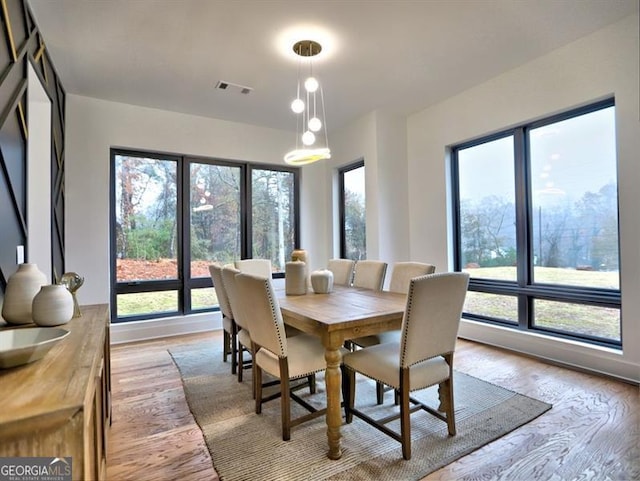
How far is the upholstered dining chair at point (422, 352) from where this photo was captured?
177 centimetres

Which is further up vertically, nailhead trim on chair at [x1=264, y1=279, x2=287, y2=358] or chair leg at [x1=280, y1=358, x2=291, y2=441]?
nailhead trim on chair at [x1=264, y1=279, x2=287, y2=358]

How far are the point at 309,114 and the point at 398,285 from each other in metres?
2.84

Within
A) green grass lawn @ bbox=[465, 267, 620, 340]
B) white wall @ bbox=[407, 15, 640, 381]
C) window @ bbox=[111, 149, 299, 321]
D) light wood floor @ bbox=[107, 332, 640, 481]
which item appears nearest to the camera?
light wood floor @ bbox=[107, 332, 640, 481]

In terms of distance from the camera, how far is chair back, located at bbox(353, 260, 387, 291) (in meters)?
3.23

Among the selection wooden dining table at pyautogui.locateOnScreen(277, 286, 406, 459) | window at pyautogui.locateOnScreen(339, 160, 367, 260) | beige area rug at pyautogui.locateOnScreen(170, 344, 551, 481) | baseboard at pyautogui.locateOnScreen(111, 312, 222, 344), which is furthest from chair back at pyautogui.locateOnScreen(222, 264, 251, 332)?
window at pyautogui.locateOnScreen(339, 160, 367, 260)

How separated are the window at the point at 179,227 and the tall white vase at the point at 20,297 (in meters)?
2.75

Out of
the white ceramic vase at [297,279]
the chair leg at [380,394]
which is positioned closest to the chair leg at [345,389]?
the chair leg at [380,394]

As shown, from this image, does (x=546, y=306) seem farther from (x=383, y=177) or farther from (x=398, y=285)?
(x=383, y=177)

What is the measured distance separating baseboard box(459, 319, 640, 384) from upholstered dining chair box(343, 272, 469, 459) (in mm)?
1756

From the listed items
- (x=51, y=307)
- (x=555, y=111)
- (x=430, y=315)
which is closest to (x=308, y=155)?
(x=430, y=315)

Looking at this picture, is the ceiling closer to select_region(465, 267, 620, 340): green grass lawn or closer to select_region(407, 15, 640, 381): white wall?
select_region(407, 15, 640, 381): white wall

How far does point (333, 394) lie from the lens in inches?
73.8

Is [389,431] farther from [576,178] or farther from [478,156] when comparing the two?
[478,156]

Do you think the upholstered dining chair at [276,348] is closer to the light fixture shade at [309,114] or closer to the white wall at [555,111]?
the light fixture shade at [309,114]
